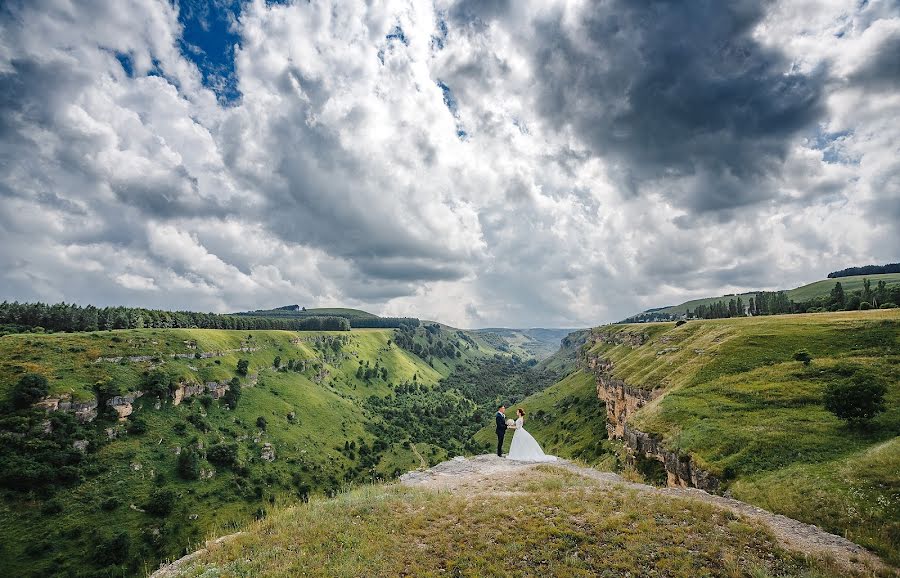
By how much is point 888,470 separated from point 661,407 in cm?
2389

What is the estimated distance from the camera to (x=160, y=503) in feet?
322

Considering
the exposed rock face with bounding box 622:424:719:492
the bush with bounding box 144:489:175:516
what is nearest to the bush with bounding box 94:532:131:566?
the bush with bounding box 144:489:175:516

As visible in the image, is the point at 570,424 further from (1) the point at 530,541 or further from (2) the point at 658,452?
(1) the point at 530,541

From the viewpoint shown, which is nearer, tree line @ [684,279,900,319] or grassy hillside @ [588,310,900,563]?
grassy hillside @ [588,310,900,563]

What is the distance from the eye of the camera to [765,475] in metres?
24.2

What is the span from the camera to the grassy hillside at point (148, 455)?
8600 centimetres

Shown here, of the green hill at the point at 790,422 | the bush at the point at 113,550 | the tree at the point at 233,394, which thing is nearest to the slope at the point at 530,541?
the green hill at the point at 790,422

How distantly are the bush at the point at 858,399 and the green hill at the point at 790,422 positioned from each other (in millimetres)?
792

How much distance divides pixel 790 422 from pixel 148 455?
149894 mm

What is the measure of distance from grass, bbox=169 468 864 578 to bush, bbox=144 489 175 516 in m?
111

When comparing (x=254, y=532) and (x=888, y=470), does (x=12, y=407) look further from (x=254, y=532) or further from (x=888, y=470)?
(x=888, y=470)

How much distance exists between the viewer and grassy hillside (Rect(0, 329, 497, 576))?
86000 mm

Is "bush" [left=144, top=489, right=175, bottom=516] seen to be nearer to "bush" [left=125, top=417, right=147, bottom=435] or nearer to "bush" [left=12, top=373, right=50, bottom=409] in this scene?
"bush" [left=125, top=417, right=147, bottom=435]

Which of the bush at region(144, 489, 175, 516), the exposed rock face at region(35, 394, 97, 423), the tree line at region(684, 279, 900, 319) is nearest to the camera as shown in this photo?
the tree line at region(684, 279, 900, 319)
